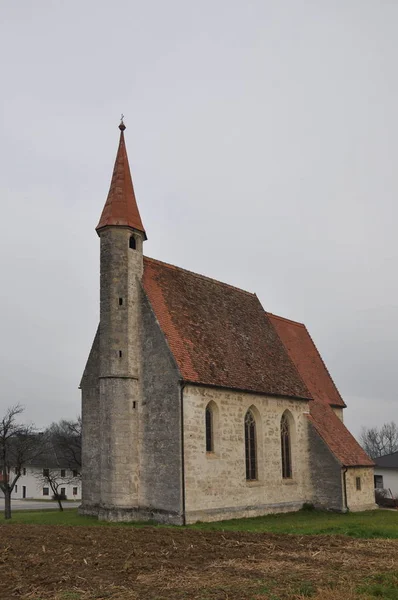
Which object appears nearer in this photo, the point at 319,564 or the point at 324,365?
the point at 319,564

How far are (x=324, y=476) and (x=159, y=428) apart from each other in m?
10.8

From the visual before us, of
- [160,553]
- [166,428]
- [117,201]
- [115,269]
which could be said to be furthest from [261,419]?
Result: [160,553]

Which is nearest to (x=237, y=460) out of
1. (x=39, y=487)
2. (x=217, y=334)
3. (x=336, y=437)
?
(x=217, y=334)

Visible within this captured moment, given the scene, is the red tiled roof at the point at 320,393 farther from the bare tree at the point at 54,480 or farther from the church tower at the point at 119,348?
the bare tree at the point at 54,480

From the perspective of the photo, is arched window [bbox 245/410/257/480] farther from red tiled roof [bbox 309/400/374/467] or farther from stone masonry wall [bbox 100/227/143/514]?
stone masonry wall [bbox 100/227/143/514]

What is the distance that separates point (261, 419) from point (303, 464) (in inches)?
172

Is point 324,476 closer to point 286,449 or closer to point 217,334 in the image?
point 286,449

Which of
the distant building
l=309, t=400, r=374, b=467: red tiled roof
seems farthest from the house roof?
the distant building

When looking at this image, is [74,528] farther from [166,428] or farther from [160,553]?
[160,553]

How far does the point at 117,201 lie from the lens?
29.3 m

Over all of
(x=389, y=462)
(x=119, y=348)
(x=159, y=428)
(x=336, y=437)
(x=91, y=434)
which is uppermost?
(x=119, y=348)

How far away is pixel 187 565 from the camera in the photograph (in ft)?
46.5

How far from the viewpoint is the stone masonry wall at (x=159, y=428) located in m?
25.7

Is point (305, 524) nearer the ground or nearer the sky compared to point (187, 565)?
nearer the ground
